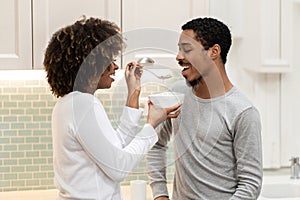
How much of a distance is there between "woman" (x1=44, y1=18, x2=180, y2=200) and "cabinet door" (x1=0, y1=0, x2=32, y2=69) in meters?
0.59

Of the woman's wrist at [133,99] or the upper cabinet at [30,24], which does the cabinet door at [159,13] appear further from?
the woman's wrist at [133,99]

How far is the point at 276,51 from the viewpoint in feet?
9.09

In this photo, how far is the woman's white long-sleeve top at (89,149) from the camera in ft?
5.66

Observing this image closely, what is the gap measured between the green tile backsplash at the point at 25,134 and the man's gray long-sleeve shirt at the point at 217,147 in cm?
84

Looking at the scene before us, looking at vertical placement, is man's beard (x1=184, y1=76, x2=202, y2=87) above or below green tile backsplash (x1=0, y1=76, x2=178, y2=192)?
above

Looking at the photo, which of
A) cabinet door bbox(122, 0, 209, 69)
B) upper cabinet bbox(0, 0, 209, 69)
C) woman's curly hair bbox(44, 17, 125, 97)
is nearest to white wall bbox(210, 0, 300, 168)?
cabinet door bbox(122, 0, 209, 69)

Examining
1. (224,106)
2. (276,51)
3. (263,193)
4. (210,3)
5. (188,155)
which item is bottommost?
(263,193)

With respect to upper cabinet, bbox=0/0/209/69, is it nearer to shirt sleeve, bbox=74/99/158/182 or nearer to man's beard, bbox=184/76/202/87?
man's beard, bbox=184/76/202/87

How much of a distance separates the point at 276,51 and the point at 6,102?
1.22 m

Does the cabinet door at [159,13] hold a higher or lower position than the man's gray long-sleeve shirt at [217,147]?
higher

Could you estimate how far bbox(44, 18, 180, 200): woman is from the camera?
1.73 metres

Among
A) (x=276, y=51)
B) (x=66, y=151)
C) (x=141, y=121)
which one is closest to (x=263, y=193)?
(x=276, y=51)

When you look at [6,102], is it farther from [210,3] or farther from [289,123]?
[289,123]

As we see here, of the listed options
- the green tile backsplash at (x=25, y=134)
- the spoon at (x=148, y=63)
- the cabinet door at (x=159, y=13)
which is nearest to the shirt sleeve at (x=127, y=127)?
the spoon at (x=148, y=63)
